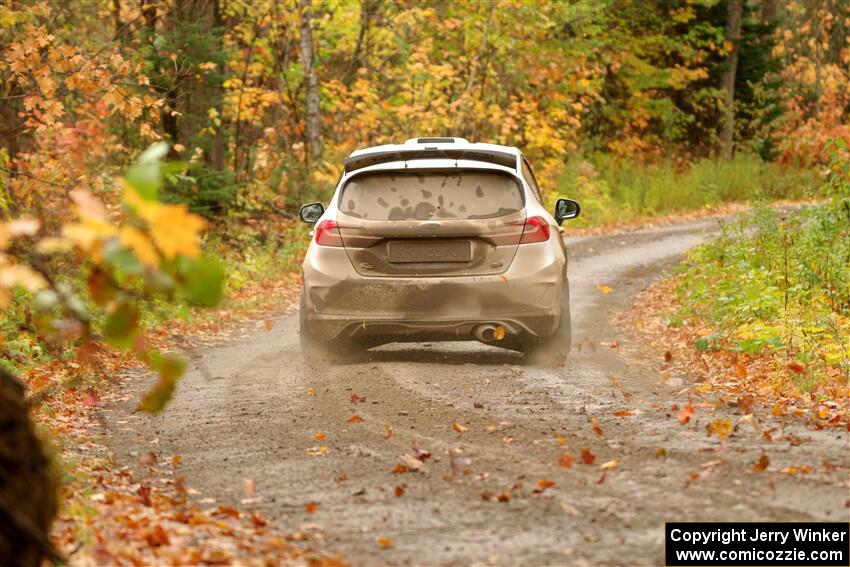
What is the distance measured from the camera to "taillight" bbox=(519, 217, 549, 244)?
9.99m

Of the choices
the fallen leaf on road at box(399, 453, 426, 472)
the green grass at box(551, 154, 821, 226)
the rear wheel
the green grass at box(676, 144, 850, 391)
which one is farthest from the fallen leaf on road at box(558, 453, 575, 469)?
the green grass at box(551, 154, 821, 226)

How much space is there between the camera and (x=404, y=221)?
9.91m

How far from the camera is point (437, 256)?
9.95 metres

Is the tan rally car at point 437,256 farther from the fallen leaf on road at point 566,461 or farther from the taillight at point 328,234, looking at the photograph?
the fallen leaf on road at point 566,461

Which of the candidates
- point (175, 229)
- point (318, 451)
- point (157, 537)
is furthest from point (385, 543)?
point (175, 229)

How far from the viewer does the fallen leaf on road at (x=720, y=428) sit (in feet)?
23.6

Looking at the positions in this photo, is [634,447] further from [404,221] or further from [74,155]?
[74,155]

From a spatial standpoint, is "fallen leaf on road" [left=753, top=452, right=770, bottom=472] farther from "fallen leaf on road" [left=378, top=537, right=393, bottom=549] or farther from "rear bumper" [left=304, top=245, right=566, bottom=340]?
"rear bumper" [left=304, top=245, right=566, bottom=340]

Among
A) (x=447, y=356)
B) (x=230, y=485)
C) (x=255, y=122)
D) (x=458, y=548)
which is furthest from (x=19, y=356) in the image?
(x=255, y=122)

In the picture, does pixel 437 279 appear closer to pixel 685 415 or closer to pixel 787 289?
pixel 685 415

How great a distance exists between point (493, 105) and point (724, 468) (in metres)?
23.6

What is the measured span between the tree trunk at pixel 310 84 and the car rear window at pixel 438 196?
14733 millimetres

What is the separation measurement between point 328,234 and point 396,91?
20.6 meters

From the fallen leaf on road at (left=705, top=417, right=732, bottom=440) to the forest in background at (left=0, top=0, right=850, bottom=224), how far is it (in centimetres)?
679
